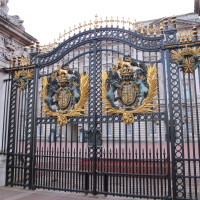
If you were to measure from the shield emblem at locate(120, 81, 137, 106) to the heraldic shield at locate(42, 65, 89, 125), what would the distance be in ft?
3.61

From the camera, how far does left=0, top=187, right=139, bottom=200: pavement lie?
244 inches

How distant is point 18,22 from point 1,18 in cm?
110

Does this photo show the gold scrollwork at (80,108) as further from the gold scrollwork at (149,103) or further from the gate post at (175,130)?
the gate post at (175,130)

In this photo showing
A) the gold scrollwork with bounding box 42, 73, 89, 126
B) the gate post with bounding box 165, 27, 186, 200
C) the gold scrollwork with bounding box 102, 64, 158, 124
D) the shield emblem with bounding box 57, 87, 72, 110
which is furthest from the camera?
the shield emblem with bounding box 57, 87, 72, 110

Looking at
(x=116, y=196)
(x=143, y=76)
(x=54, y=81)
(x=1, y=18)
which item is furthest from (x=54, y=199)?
(x=1, y=18)

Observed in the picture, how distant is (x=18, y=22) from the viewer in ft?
27.6

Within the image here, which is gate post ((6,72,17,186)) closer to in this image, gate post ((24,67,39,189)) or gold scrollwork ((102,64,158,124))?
gate post ((24,67,39,189))

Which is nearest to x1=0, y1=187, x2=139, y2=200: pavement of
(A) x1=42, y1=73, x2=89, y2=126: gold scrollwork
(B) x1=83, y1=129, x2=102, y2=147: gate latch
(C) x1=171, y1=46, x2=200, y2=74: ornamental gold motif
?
(B) x1=83, y1=129, x2=102, y2=147: gate latch

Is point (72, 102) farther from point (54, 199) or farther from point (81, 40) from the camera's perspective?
point (54, 199)

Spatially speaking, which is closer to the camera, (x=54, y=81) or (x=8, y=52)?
(x=54, y=81)

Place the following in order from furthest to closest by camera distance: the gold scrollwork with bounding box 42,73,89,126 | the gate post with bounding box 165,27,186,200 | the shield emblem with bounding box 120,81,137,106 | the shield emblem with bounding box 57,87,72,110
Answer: the shield emblem with bounding box 57,87,72,110
the gold scrollwork with bounding box 42,73,89,126
the shield emblem with bounding box 120,81,137,106
the gate post with bounding box 165,27,186,200

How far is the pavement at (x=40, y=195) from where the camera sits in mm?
6191

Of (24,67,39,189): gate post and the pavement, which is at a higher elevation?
(24,67,39,189): gate post

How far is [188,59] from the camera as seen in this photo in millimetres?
6059
